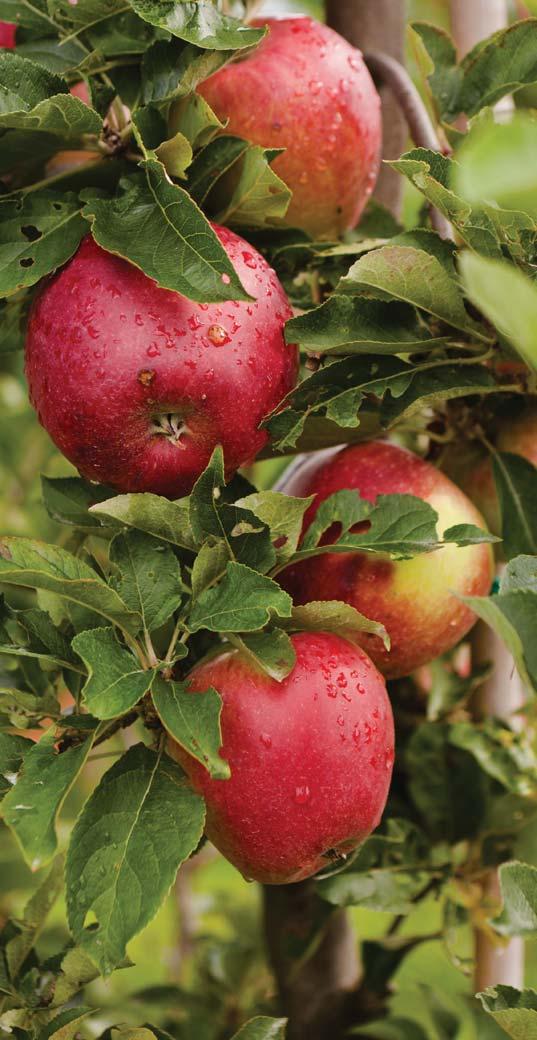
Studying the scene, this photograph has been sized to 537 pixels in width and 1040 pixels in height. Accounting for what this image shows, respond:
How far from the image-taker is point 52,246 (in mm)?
629

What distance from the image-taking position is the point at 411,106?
2.70 feet

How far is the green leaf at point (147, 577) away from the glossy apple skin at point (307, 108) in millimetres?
316

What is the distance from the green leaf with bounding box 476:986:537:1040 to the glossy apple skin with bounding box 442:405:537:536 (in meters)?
0.32

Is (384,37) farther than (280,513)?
Yes

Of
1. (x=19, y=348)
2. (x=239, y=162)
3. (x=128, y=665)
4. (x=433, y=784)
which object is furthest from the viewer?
(x=433, y=784)

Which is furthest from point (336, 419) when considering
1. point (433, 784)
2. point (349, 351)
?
point (433, 784)

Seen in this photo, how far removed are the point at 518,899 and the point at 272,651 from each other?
0.22 meters

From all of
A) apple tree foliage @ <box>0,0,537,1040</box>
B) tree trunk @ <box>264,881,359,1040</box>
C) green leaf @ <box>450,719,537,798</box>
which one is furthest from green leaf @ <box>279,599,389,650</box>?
tree trunk @ <box>264,881,359,1040</box>

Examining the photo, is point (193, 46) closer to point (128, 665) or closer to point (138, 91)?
point (138, 91)

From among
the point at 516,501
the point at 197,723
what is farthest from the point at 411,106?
the point at 197,723

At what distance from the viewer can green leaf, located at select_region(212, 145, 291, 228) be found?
0.65 m

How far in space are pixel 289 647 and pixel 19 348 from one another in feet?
1.16

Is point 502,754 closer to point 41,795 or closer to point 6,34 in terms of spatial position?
point 41,795

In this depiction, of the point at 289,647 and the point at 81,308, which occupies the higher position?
the point at 81,308
